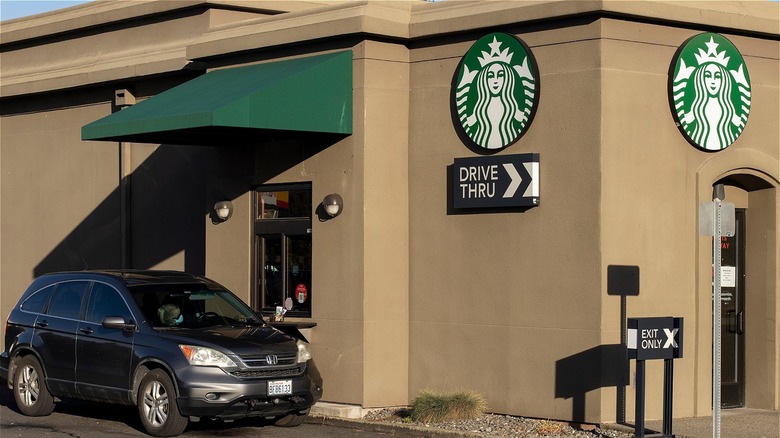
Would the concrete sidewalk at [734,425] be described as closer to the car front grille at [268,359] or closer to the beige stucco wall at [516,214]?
the beige stucco wall at [516,214]

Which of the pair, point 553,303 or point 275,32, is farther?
point 275,32

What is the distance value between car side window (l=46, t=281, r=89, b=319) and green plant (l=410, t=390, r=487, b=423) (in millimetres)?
4180

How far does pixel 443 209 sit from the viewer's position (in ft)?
48.1

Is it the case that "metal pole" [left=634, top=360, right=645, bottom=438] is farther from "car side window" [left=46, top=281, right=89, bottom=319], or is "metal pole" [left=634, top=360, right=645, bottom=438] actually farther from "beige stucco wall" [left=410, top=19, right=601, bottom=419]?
"car side window" [left=46, top=281, right=89, bottom=319]

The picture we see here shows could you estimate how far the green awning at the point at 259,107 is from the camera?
13969 millimetres

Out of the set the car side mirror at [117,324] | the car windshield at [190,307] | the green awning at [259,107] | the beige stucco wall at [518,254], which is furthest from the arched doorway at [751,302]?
the car side mirror at [117,324]

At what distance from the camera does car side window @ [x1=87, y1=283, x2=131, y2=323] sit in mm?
13500

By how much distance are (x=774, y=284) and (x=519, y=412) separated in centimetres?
368

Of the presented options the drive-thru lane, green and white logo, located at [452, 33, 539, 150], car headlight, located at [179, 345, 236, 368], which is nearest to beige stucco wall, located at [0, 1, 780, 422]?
green and white logo, located at [452, 33, 539, 150]

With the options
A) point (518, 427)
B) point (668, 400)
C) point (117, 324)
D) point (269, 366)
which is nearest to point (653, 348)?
point (668, 400)

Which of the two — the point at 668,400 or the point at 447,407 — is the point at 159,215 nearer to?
the point at 447,407

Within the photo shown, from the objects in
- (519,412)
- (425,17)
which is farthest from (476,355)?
(425,17)

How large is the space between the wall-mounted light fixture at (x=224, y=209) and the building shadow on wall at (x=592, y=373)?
17.7ft

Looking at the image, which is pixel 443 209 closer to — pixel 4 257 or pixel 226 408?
pixel 226 408
